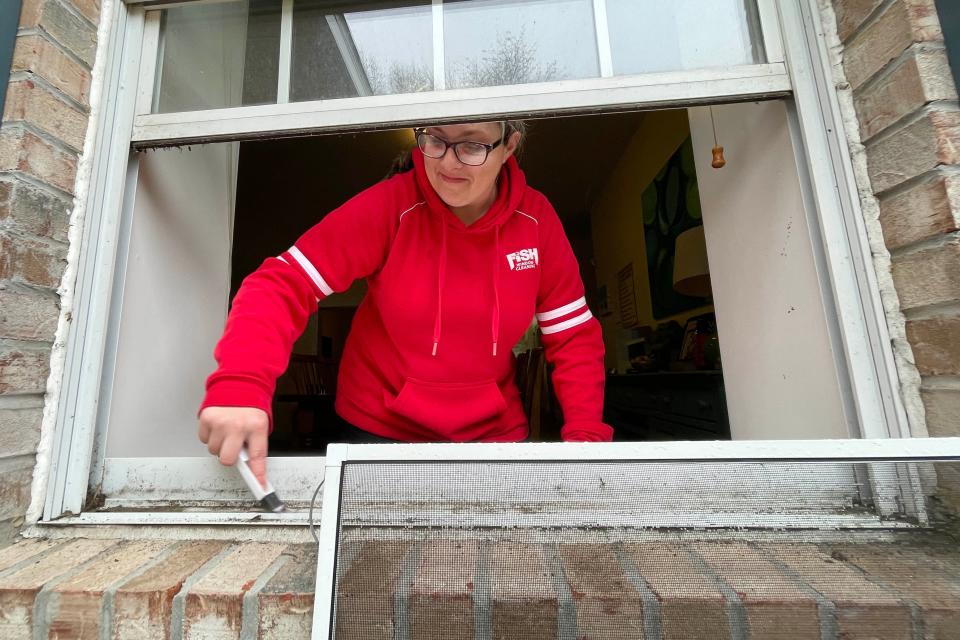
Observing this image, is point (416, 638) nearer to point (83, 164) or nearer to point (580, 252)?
point (83, 164)

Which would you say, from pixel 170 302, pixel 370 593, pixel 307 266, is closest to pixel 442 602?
pixel 370 593

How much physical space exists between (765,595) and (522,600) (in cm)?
28

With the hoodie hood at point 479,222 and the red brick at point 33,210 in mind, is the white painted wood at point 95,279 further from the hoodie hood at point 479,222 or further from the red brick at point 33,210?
the hoodie hood at point 479,222

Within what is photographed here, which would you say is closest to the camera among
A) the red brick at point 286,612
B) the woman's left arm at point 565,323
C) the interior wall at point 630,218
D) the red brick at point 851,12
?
the red brick at point 286,612

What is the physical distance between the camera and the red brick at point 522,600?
0.55 meters

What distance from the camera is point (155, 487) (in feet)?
3.12

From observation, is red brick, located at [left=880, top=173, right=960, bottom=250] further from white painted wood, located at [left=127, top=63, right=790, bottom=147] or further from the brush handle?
the brush handle

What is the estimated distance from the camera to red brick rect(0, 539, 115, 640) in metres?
0.67

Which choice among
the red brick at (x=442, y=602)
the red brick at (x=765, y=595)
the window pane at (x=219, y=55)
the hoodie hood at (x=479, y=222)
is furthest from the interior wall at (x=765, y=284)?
the window pane at (x=219, y=55)

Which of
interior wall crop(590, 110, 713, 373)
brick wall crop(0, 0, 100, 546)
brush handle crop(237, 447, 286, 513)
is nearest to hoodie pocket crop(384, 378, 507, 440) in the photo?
brush handle crop(237, 447, 286, 513)

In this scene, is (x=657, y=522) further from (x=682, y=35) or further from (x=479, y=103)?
(x=682, y=35)

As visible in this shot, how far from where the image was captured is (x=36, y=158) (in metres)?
0.90

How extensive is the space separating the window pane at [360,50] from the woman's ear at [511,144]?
265mm

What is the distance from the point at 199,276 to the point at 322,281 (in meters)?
0.53
